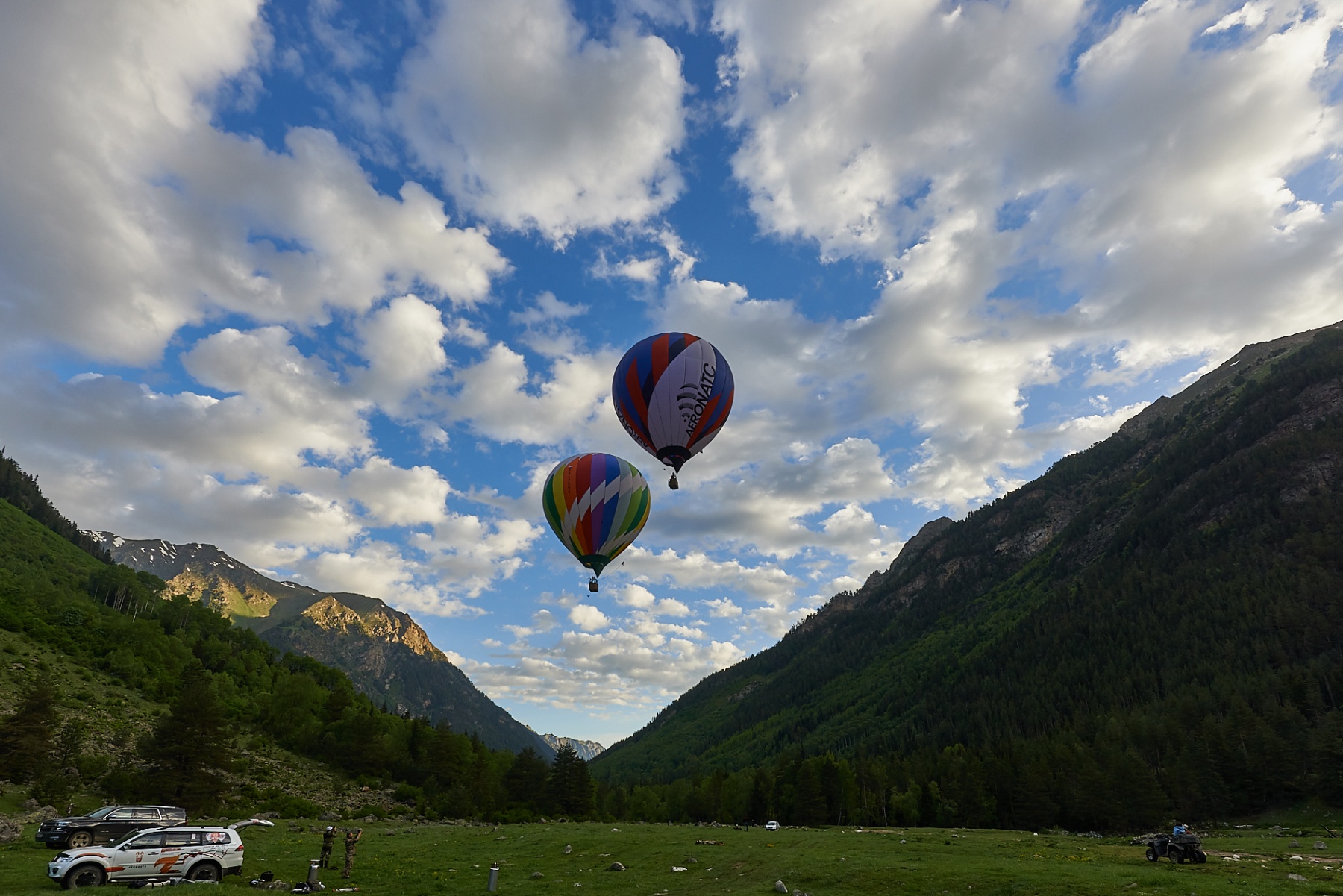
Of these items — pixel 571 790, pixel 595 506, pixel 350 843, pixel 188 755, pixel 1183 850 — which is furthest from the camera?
pixel 571 790

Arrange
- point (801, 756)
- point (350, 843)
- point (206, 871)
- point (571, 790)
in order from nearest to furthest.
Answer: point (350, 843) < point (206, 871) < point (571, 790) < point (801, 756)

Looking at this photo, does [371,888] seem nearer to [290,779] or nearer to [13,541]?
[290,779]

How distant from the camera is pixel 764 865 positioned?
111 feet

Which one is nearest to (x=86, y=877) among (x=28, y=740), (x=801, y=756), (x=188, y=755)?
(x=188, y=755)

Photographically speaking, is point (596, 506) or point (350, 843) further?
point (596, 506)

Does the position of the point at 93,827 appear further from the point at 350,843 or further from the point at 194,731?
the point at 194,731

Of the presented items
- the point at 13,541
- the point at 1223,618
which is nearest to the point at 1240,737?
the point at 1223,618

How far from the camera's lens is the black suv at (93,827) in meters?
32.8

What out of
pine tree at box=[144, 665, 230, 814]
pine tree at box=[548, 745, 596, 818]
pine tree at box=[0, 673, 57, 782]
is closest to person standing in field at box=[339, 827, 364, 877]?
pine tree at box=[144, 665, 230, 814]

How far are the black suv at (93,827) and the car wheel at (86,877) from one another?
8.22 meters

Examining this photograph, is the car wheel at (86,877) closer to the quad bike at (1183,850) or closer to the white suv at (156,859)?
the white suv at (156,859)

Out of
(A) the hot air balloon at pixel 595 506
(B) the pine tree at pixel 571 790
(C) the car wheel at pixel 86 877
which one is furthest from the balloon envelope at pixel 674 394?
(B) the pine tree at pixel 571 790

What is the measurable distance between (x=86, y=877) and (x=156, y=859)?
7.71ft

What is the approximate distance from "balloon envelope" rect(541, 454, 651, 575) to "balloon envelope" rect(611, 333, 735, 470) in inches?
230
